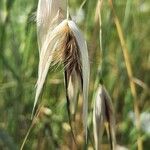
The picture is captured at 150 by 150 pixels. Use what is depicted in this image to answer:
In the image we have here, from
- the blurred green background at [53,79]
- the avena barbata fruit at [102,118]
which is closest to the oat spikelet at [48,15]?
the avena barbata fruit at [102,118]

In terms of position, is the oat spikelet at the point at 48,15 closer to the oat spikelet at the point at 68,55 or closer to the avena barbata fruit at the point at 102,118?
the oat spikelet at the point at 68,55

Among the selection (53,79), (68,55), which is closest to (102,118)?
(68,55)

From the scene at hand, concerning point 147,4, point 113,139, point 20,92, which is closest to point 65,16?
point 113,139

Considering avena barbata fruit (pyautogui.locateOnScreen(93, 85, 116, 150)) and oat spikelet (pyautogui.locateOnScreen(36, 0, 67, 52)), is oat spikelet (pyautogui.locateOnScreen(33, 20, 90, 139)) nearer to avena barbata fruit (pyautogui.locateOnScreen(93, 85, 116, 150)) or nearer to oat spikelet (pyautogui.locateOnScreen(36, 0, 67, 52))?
oat spikelet (pyautogui.locateOnScreen(36, 0, 67, 52))

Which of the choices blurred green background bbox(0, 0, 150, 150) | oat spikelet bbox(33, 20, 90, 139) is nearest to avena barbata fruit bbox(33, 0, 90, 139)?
oat spikelet bbox(33, 20, 90, 139)

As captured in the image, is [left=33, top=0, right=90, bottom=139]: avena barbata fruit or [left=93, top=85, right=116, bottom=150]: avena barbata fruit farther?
[left=93, top=85, right=116, bottom=150]: avena barbata fruit

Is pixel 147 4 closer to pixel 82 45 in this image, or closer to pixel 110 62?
pixel 110 62
